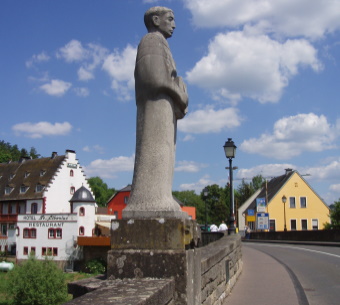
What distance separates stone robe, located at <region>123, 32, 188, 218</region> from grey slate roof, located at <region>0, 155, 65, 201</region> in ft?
163

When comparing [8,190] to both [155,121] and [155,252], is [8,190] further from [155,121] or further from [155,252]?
[155,252]

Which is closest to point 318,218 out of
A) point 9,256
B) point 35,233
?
point 35,233

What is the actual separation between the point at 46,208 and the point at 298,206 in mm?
32686

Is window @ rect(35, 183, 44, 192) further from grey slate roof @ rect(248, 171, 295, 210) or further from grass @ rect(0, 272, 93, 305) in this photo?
grey slate roof @ rect(248, 171, 295, 210)

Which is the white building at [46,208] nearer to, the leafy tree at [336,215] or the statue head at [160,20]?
the leafy tree at [336,215]

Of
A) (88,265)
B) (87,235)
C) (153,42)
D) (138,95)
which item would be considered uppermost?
(153,42)

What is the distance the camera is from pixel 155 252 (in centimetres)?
395

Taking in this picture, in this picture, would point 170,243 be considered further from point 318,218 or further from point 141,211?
point 318,218

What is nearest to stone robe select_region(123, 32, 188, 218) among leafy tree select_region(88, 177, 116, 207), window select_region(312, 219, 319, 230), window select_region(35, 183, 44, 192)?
window select_region(35, 183, 44, 192)

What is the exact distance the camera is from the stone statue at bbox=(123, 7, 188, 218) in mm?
4312

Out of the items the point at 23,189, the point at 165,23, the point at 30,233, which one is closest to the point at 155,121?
the point at 165,23

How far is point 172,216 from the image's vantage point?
408 centimetres

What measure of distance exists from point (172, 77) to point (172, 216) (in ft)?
4.95

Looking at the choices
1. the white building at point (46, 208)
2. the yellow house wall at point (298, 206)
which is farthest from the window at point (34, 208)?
the yellow house wall at point (298, 206)
